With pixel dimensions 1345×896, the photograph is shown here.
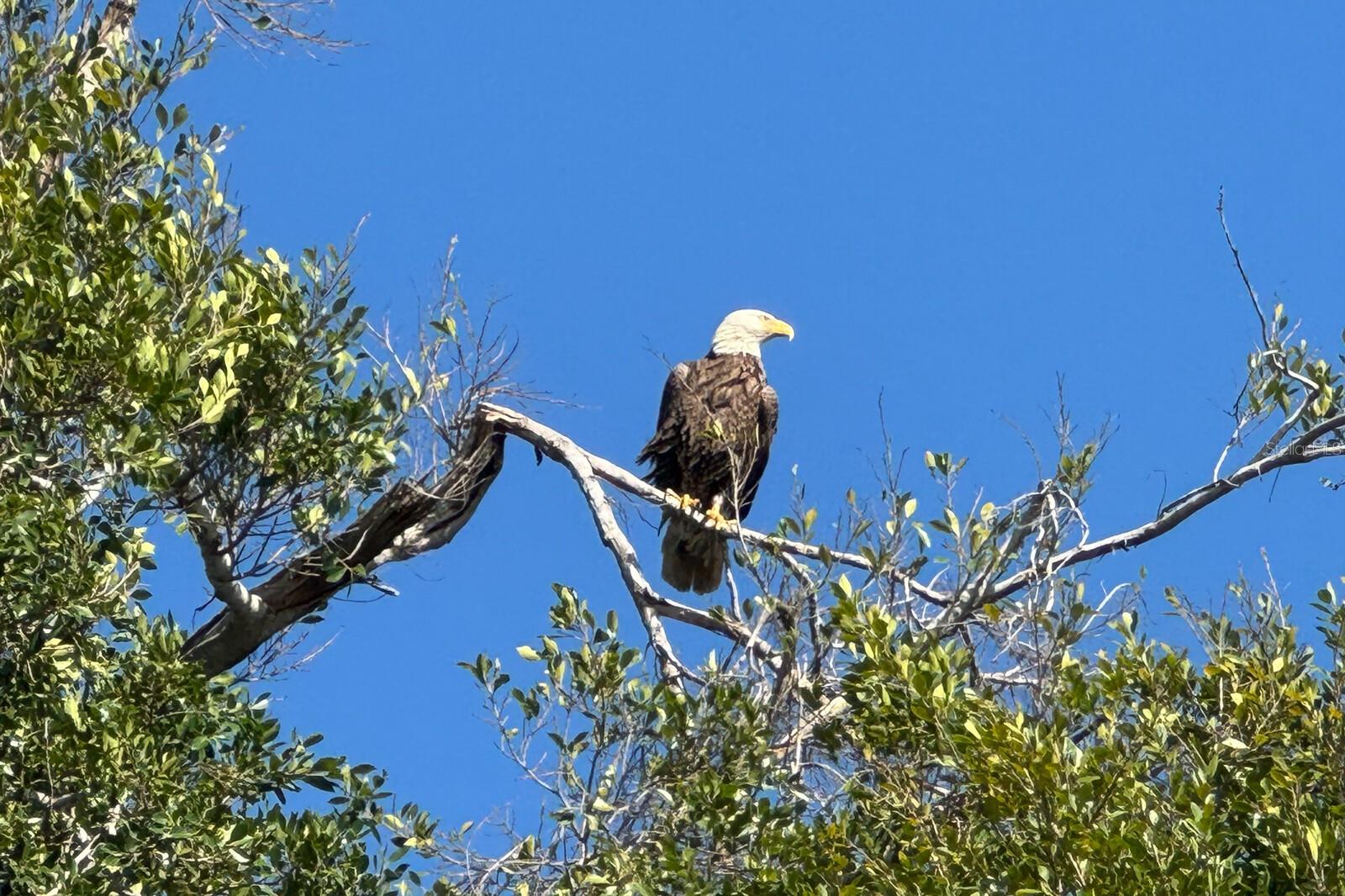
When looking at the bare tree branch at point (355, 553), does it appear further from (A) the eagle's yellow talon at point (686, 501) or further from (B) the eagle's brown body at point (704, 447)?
(B) the eagle's brown body at point (704, 447)

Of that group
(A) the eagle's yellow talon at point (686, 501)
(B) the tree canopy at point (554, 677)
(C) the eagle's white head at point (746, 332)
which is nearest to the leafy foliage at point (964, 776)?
(B) the tree canopy at point (554, 677)

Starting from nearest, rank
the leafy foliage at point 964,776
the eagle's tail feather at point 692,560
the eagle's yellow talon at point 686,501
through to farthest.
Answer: the leafy foliage at point 964,776 < the eagle's yellow talon at point 686,501 < the eagle's tail feather at point 692,560

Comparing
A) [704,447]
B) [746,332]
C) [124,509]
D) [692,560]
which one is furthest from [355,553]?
[746,332]

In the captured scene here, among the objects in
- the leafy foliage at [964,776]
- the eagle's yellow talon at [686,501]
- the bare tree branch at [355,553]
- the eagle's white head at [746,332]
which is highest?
the eagle's white head at [746,332]

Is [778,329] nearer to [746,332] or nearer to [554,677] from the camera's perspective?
[746,332]

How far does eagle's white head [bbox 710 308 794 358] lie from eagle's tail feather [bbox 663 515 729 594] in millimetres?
1285

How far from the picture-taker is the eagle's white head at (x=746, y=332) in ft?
32.1

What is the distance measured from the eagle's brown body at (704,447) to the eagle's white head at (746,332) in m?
0.31

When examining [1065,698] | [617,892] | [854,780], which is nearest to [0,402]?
[617,892]

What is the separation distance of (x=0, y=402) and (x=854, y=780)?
2442 mm

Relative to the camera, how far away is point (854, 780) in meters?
4.29

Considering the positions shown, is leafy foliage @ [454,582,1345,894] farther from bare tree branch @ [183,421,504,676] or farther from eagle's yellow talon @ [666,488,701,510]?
eagle's yellow talon @ [666,488,701,510]

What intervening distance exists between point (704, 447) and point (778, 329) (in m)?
1.52

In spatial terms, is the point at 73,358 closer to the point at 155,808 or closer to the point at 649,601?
the point at 155,808
